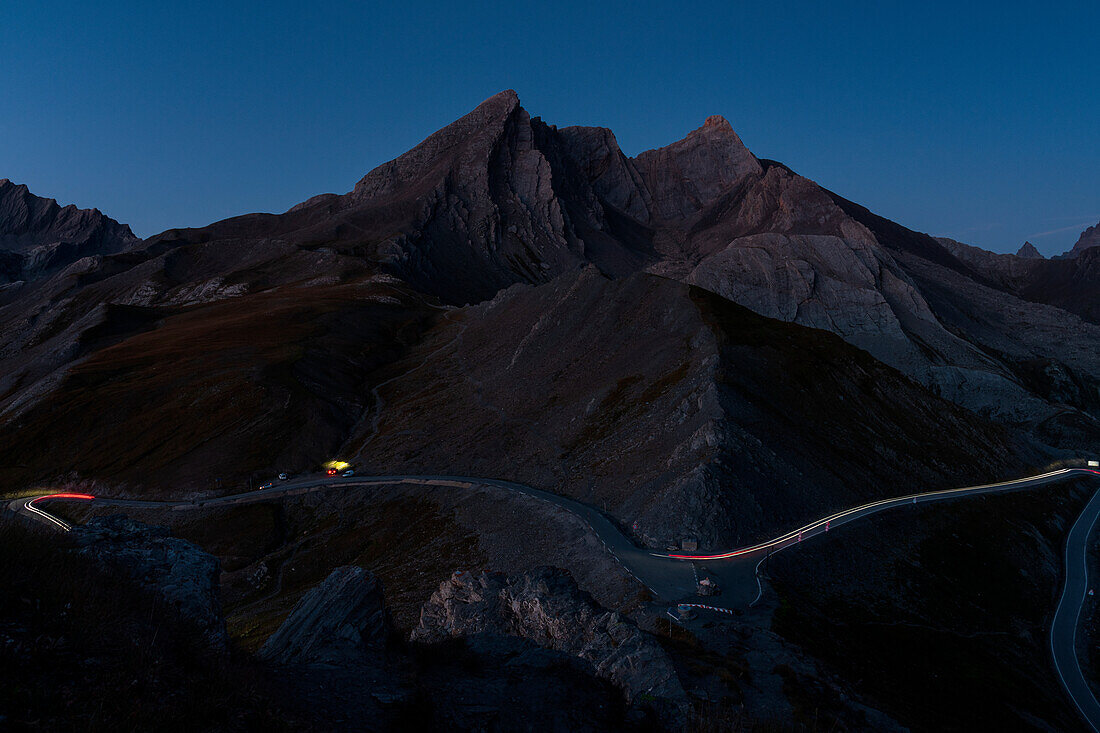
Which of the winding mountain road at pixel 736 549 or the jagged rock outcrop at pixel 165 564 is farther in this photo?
the winding mountain road at pixel 736 549

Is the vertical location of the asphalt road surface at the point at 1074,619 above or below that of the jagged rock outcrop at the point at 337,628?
below

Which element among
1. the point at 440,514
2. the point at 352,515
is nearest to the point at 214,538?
the point at 352,515

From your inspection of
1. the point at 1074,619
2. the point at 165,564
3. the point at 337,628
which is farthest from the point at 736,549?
the point at 165,564

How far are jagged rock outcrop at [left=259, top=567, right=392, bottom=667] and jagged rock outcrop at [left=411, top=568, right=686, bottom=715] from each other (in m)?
3.95

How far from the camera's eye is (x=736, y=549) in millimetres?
46906

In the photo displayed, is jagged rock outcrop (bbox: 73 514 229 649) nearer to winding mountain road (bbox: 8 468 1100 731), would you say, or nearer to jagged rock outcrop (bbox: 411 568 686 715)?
winding mountain road (bbox: 8 468 1100 731)

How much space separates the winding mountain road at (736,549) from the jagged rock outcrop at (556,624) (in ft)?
41.4

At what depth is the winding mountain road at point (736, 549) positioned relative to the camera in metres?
40.8

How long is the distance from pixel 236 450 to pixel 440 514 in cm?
4330

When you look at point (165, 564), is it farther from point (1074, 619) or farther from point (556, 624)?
point (1074, 619)

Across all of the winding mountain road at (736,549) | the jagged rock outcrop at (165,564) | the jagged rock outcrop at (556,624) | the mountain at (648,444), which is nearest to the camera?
the jagged rock outcrop at (165,564)

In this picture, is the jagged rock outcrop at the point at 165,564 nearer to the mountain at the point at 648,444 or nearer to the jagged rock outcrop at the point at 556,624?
the jagged rock outcrop at the point at 556,624

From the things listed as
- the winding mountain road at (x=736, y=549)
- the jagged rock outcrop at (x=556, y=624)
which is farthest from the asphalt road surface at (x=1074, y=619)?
the jagged rock outcrop at (x=556, y=624)

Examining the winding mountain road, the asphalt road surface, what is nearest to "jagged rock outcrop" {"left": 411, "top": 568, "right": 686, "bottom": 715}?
the winding mountain road
